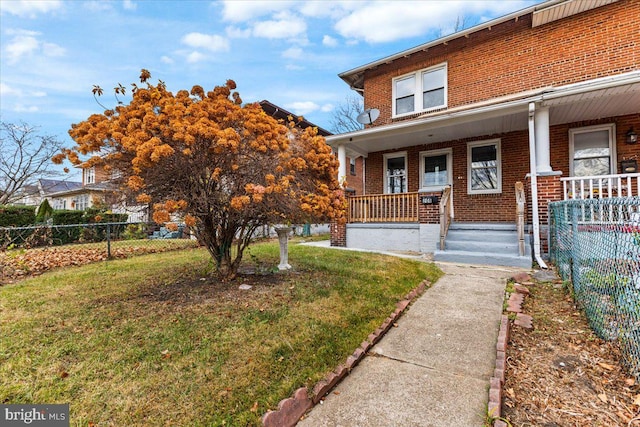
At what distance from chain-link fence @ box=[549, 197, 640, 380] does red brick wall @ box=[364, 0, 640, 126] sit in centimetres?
663

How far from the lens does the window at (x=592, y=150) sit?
25.9 feet

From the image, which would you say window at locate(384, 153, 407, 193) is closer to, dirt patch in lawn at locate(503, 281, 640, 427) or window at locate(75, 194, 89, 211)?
dirt patch in lawn at locate(503, 281, 640, 427)

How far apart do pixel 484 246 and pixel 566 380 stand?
4.92m

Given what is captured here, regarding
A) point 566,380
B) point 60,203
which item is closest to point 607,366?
point 566,380

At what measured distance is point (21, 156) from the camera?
690 inches

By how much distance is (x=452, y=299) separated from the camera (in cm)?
454

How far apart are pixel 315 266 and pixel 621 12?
10406mm

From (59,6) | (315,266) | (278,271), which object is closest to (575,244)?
(315,266)

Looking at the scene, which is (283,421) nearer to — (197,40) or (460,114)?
(460,114)

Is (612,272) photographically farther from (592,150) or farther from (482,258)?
(592,150)

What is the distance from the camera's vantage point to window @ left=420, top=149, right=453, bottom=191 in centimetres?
1020

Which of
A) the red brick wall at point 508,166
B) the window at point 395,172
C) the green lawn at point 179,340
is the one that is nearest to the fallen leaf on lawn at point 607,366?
the green lawn at point 179,340

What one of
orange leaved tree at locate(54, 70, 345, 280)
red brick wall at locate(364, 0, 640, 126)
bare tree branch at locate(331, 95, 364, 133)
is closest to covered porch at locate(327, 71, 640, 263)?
red brick wall at locate(364, 0, 640, 126)

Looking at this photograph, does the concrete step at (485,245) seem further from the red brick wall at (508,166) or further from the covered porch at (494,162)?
the red brick wall at (508,166)
